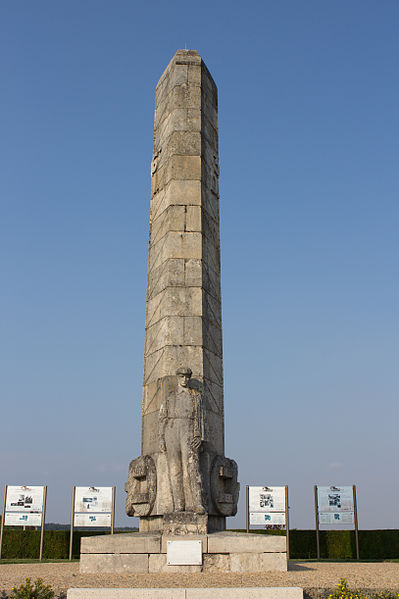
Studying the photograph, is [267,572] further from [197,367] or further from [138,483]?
[197,367]

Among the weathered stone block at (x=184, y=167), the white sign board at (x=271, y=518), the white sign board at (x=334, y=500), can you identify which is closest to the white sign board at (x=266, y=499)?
the white sign board at (x=271, y=518)

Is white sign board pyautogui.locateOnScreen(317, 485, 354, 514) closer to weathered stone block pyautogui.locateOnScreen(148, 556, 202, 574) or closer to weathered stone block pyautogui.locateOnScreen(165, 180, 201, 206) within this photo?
weathered stone block pyautogui.locateOnScreen(148, 556, 202, 574)

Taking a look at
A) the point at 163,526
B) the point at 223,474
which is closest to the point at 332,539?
the point at 223,474

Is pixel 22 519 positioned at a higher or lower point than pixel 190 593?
higher

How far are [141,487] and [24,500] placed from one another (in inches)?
280

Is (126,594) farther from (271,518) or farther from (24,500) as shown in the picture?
(271,518)

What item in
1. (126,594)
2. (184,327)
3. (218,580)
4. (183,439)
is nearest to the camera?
(126,594)

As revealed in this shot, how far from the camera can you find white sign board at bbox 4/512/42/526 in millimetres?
16062

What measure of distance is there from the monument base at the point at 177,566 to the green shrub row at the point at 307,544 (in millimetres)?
9936

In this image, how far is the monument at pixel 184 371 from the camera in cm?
877

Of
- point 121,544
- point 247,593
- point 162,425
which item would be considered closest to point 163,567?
point 121,544

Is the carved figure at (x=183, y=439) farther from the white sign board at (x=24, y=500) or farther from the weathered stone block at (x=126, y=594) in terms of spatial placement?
the white sign board at (x=24, y=500)

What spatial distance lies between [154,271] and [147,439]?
11.5 feet

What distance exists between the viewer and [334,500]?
55.7 feet
